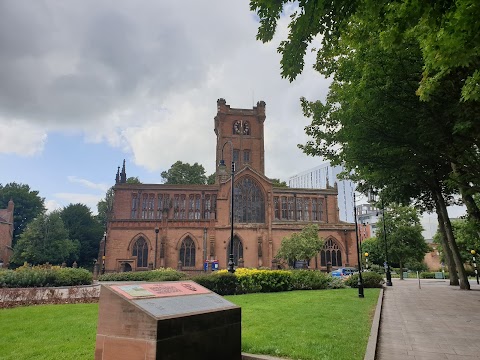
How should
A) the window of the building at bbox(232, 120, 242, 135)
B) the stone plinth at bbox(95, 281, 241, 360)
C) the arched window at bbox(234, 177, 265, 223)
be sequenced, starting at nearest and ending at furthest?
the stone plinth at bbox(95, 281, 241, 360) → the arched window at bbox(234, 177, 265, 223) → the window of the building at bbox(232, 120, 242, 135)

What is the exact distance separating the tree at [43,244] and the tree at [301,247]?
28555 mm

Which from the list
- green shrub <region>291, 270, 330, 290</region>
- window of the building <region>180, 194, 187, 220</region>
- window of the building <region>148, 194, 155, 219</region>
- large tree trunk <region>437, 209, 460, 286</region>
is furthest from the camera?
window of the building <region>180, 194, 187, 220</region>

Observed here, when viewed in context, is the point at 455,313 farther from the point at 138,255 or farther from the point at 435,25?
the point at 138,255

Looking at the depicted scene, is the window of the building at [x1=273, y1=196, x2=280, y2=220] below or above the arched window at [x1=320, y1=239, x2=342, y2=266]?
above

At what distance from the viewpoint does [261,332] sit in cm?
821

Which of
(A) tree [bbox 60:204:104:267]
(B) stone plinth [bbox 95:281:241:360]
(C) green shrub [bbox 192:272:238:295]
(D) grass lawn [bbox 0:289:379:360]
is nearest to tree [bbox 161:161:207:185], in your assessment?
(A) tree [bbox 60:204:104:267]

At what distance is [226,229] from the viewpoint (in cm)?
4381

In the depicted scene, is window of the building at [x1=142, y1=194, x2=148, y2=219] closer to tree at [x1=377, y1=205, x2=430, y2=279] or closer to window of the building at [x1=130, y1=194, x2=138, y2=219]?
window of the building at [x1=130, y1=194, x2=138, y2=219]

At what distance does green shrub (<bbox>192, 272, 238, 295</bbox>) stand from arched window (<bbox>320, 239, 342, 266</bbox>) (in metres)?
29.8

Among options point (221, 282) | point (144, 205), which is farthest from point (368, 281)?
point (144, 205)

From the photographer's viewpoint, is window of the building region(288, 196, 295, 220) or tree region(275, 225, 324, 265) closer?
tree region(275, 225, 324, 265)

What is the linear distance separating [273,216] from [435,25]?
42639 mm

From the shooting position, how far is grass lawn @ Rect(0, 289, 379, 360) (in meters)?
6.64

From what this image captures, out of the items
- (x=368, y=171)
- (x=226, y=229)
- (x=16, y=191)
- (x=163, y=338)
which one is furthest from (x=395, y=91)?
(x=16, y=191)
